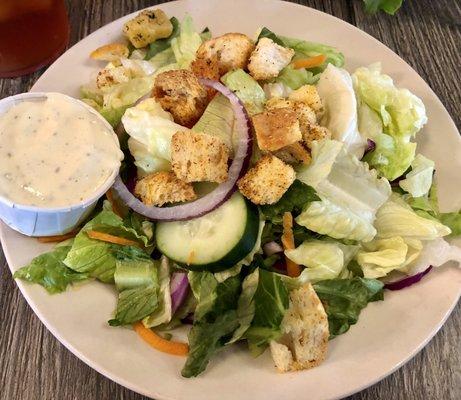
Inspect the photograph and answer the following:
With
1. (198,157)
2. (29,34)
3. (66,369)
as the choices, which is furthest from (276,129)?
(29,34)

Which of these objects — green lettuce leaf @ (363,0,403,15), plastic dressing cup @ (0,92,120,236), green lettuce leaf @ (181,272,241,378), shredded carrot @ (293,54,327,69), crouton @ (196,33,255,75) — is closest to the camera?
green lettuce leaf @ (181,272,241,378)

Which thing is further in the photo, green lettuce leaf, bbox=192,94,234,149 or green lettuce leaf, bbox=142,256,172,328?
green lettuce leaf, bbox=192,94,234,149

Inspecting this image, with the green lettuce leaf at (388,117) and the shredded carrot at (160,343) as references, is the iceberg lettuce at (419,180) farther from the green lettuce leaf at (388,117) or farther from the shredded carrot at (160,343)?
the shredded carrot at (160,343)

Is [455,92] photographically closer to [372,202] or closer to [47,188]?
[372,202]

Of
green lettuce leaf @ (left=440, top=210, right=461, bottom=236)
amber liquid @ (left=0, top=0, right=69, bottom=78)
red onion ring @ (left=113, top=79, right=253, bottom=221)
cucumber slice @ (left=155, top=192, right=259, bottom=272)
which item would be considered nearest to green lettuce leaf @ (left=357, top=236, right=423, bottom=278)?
green lettuce leaf @ (left=440, top=210, right=461, bottom=236)

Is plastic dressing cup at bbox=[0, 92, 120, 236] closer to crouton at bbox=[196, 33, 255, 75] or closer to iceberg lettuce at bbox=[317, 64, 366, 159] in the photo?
crouton at bbox=[196, 33, 255, 75]

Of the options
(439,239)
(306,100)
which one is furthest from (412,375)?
(306,100)
